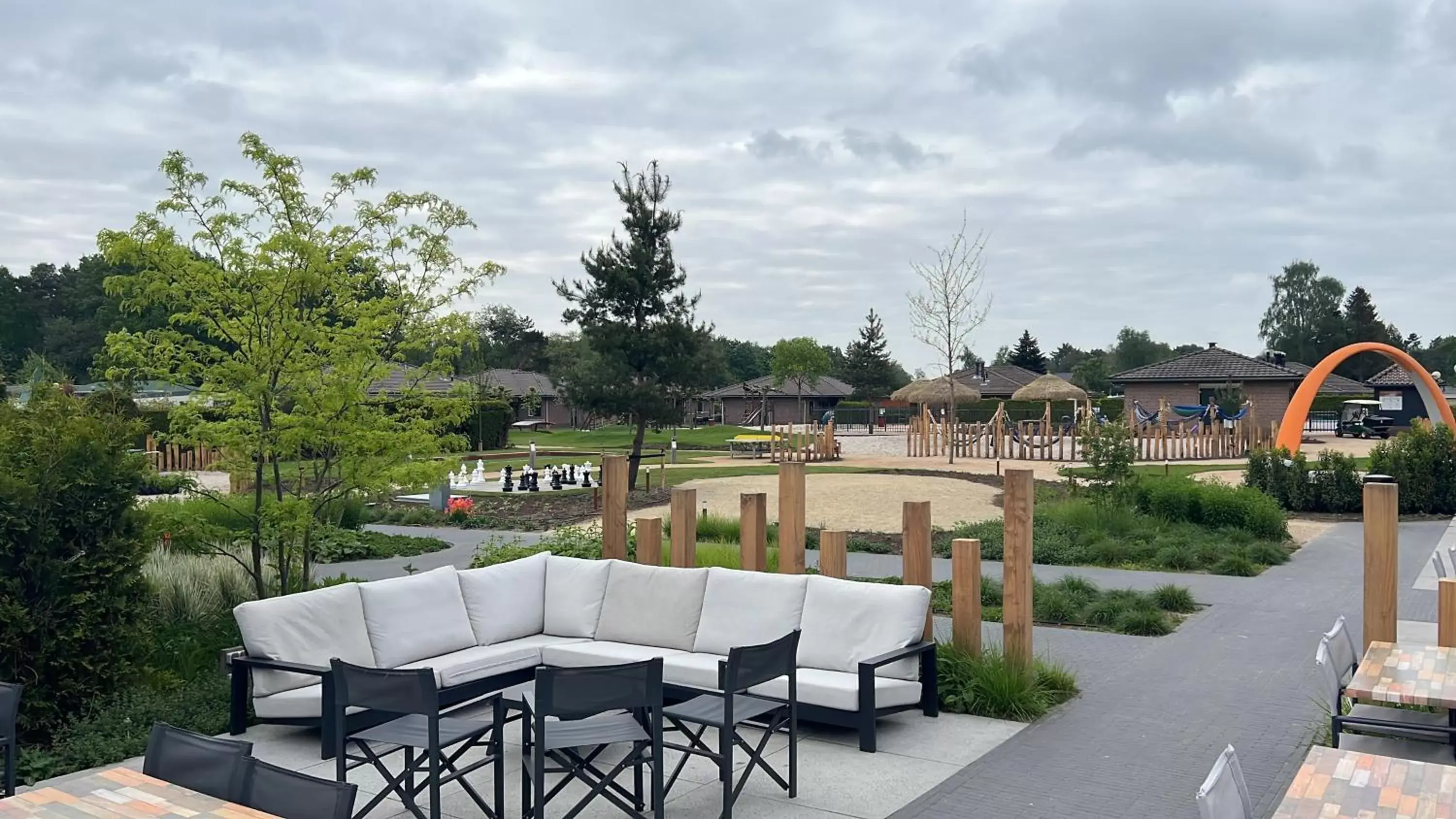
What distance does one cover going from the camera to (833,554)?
788cm

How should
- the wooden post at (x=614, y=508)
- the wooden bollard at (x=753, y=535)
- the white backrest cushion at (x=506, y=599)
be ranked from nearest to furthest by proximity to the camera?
the white backrest cushion at (x=506, y=599), the wooden bollard at (x=753, y=535), the wooden post at (x=614, y=508)

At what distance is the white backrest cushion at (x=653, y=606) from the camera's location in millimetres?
7344

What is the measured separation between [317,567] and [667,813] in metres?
11.3

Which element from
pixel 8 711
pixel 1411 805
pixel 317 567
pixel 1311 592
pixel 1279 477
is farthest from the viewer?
pixel 1279 477

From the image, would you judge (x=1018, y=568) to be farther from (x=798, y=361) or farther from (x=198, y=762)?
(x=798, y=361)

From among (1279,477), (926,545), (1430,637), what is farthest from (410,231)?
(1279,477)

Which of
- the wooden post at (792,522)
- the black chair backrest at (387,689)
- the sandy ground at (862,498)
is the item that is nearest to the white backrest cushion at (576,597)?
the wooden post at (792,522)

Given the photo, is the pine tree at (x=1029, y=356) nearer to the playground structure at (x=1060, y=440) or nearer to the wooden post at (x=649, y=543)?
the playground structure at (x=1060, y=440)

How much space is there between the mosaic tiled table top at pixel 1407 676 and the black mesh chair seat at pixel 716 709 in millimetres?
2815

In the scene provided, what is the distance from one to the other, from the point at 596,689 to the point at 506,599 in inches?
127

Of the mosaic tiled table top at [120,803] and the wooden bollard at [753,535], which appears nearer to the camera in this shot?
the mosaic tiled table top at [120,803]

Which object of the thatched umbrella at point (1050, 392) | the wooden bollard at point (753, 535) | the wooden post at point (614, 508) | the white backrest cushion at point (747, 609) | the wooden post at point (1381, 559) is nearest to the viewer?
the wooden post at point (1381, 559)

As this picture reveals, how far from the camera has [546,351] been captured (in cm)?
7488

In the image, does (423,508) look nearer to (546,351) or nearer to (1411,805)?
(1411,805)
